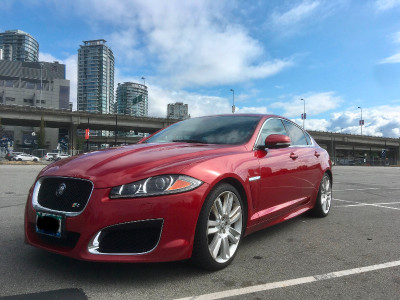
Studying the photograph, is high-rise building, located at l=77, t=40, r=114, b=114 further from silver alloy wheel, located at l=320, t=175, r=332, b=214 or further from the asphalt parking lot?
the asphalt parking lot

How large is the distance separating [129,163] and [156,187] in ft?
1.11

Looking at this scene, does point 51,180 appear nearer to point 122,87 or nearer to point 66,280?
point 66,280

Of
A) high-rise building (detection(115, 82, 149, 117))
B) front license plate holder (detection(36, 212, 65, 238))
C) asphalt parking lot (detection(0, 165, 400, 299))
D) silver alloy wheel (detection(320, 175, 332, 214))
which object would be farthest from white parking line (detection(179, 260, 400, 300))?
high-rise building (detection(115, 82, 149, 117))

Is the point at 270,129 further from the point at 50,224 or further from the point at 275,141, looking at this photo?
the point at 50,224

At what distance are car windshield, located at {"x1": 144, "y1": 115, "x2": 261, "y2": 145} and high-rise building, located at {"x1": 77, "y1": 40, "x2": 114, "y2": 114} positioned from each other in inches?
3519

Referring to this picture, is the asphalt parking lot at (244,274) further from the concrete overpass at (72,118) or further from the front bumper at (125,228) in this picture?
the concrete overpass at (72,118)

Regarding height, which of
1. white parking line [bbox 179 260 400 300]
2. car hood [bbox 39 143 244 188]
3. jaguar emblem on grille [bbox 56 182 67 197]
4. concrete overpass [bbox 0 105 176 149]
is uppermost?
concrete overpass [bbox 0 105 176 149]

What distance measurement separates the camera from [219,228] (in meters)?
2.88

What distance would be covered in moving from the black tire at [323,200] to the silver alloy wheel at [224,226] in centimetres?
251

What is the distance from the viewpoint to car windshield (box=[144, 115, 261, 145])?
12.2 feet

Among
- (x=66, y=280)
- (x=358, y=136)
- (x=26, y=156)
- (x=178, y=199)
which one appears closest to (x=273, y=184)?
(x=178, y=199)

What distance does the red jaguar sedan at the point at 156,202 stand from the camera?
2.39m

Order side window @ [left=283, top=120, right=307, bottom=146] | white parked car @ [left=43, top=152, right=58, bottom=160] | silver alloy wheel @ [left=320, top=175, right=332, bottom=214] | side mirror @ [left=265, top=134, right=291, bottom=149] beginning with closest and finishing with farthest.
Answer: side mirror @ [left=265, top=134, right=291, bottom=149] → side window @ [left=283, top=120, right=307, bottom=146] → silver alloy wheel @ [left=320, top=175, right=332, bottom=214] → white parked car @ [left=43, top=152, right=58, bottom=160]

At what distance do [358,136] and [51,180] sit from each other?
90770 mm
